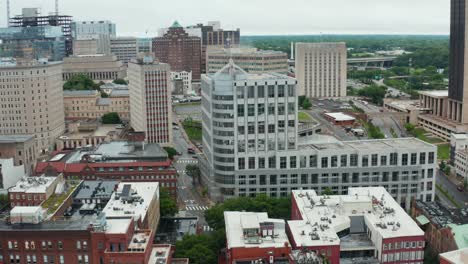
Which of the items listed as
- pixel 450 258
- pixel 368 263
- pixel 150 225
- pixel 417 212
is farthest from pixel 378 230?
pixel 150 225

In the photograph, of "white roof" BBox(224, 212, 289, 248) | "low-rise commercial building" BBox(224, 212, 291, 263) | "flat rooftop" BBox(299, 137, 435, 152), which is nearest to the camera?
"low-rise commercial building" BBox(224, 212, 291, 263)

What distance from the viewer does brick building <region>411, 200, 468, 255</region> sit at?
8325 centimetres

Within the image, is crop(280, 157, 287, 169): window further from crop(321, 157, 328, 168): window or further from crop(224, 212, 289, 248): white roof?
crop(224, 212, 289, 248): white roof

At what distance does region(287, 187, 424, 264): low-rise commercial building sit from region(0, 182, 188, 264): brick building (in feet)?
62.6

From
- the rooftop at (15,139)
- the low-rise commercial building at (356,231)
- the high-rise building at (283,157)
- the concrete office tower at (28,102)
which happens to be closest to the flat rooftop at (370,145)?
the high-rise building at (283,157)

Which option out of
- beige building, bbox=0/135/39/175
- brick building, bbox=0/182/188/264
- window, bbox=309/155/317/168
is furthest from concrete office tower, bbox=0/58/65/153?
brick building, bbox=0/182/188/264

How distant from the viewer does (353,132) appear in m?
188

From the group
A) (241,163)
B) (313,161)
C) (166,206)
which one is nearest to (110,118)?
(241,163)

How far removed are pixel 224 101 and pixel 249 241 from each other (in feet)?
142

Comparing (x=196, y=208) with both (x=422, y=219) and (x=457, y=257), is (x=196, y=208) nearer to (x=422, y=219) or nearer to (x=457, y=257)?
(x=422, y=219)

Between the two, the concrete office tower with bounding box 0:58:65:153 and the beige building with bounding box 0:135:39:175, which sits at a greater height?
the concrete office tower with bounding box 0:58:65:153

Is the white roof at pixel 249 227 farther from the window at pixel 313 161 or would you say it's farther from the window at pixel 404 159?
the window at pixel 404 159

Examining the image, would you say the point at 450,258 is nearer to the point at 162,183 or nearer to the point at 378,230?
the point at 378,230

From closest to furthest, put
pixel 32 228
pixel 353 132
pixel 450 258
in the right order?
pixel 450 258 < pixel 32 228 < pixel 353 132
